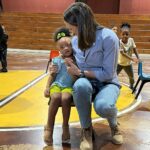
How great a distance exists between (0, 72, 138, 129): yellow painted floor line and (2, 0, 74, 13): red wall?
1414 centimetres

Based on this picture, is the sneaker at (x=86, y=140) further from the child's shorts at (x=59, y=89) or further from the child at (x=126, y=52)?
the child at (x=126, y=52)

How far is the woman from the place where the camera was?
10.1 feet

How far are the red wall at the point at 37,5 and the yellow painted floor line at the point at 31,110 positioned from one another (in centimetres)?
1414

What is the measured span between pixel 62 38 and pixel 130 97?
8.37 ft

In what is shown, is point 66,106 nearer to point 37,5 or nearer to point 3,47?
point 3,47

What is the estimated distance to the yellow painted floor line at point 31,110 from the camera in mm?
4045

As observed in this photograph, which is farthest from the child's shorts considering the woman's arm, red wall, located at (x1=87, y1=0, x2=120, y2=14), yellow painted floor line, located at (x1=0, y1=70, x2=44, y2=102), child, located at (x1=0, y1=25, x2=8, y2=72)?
red wall, located at (x1=87, y1=0, x2=120, y2=14)

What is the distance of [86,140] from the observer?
3186mm

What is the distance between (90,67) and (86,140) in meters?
0.64

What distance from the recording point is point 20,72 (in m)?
8.21

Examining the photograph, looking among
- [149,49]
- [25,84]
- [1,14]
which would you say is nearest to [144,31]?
[149,49]

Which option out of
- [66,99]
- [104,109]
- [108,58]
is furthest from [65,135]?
[108,58]

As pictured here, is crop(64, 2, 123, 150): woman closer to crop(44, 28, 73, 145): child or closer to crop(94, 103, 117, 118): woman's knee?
crop(94, 103, 117, 118): woman's knee

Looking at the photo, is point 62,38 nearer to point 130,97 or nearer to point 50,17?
point 130,97
